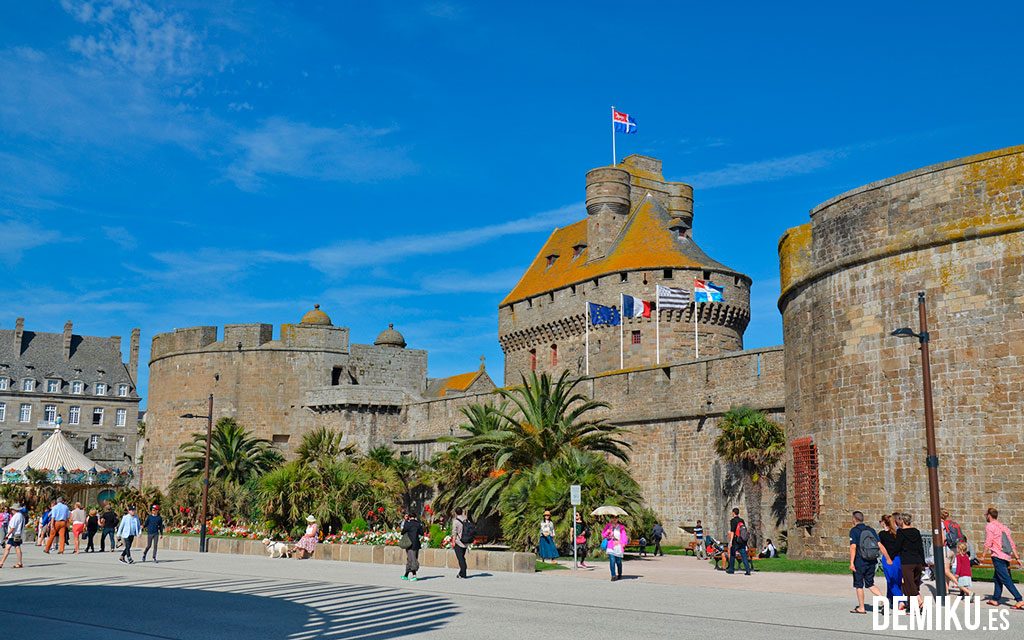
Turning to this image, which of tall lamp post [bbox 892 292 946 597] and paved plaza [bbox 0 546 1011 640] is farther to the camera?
tall lamp post [bbox 892 292 946 597]

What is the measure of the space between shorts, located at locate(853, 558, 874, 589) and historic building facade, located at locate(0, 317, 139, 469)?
7448 cm

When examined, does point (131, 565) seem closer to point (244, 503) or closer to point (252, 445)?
point (244, 503)

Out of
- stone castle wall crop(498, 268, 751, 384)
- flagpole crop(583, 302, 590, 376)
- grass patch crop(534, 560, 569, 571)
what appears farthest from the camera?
flagpole crop(583, 302, 590, 376)

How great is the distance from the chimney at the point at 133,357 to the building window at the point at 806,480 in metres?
76.0

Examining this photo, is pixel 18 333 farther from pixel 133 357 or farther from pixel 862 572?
pixel 862 572

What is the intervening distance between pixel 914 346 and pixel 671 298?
86.1 ft

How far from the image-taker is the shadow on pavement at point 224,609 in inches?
406

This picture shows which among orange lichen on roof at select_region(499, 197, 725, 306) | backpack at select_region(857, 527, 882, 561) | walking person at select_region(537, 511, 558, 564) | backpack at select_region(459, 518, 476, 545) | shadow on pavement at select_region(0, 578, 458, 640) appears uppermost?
orange lichen on roof at select_region(499, 197, 725, 306)

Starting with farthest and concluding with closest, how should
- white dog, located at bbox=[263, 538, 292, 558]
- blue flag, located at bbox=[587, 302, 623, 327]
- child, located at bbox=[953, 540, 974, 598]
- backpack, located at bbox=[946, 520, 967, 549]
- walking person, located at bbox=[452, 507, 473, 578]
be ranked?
blue flag, located at bbox=[587, 302, 623, 327]
white dog, located at bbox=[263, 538, 292, 558]
walking person, located at bbox=[452, 507, 473, 578]
backpack, located at bbox=[946, 520, 967, 549]
child, located at bbox=[953, 540, 974, 598]

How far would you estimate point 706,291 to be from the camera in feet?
145

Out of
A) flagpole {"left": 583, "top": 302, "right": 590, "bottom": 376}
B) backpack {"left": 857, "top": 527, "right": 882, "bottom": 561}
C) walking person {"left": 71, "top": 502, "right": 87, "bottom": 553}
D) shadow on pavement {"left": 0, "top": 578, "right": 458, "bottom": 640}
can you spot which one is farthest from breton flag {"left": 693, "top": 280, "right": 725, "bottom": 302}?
backpack {"left": 857, "top": 527, "right": 882, "bottom": 561}

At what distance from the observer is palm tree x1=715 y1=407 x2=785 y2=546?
90.3 ft

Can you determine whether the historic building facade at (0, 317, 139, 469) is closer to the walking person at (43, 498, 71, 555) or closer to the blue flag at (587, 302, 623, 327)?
the blue flag at (587, 302, 623, 327)

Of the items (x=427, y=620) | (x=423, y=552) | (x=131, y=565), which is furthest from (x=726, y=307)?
(x=427, y=620)
